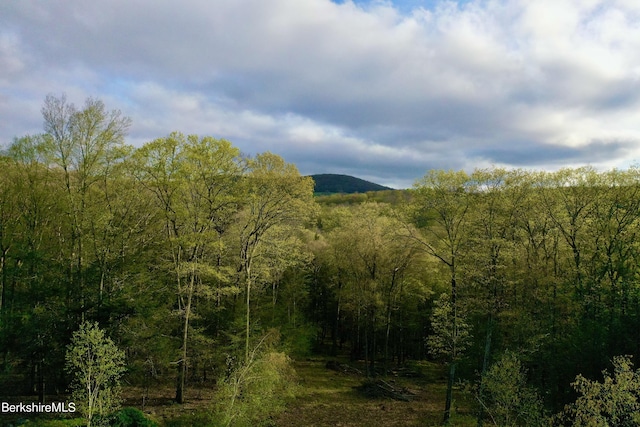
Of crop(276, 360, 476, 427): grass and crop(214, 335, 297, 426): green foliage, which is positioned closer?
crop(214, 335, 297, 426): green foliage

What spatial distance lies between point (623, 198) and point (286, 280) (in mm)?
29853

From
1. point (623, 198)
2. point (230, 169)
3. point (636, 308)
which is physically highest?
point (230, 169)

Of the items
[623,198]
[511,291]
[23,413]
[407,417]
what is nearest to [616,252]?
[623,198]

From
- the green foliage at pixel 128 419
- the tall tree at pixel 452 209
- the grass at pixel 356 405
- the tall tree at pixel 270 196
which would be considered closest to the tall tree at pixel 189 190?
the tall tree at pixel 270 196

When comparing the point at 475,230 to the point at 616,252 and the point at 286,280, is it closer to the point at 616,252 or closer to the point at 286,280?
the point at 616,252

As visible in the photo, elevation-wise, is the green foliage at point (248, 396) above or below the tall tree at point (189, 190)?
below

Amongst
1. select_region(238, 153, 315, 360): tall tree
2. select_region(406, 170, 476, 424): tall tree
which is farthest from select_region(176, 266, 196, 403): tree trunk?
select_region(406, 170, 476, 424): tall tree

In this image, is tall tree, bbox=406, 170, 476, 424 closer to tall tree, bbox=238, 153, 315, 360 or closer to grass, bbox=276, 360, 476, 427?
grass, bbox=276, 360, 476, 427

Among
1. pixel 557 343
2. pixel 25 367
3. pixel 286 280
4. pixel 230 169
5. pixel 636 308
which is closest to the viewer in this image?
pixel 636 308

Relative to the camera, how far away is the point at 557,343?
20.9m

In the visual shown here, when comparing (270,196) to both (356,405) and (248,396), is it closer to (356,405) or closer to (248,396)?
(248,396)

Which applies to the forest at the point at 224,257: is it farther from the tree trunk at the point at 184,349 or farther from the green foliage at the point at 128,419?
the green foliage at the point at 128,419

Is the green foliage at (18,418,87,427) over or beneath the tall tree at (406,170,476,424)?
beneath

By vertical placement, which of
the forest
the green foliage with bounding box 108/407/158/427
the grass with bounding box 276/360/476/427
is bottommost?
the grass with bounding box 276/360/476/427
